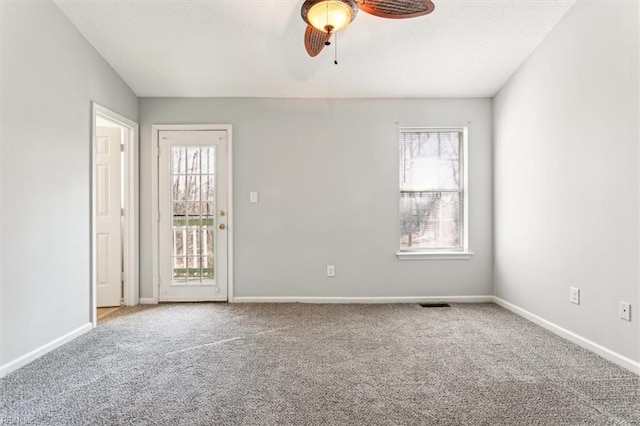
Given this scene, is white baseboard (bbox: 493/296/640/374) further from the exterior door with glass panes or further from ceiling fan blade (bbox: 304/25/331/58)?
the exterior door with glass panes

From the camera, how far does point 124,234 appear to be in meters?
3.82

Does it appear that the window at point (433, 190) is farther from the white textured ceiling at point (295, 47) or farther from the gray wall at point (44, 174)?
the gray wall at point (44, 174)

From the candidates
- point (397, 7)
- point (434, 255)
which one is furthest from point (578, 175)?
point (397, 7)

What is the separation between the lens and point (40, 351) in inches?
98.3

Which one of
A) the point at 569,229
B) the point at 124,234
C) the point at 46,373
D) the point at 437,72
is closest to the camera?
the point at 46,373

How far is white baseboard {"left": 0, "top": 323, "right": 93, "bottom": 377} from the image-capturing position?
2.22 meters

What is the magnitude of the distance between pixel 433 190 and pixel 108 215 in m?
3.62

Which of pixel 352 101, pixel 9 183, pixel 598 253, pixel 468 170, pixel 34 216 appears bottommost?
pixel 598 253

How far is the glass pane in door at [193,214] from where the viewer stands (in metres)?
3.91

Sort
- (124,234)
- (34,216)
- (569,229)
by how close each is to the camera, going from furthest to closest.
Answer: (124,234) < (569,229) < (34,216)

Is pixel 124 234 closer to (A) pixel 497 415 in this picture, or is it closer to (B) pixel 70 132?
(B) pixel 70 132

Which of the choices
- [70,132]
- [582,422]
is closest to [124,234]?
[70,132]

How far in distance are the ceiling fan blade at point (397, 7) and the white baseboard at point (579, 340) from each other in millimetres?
2519

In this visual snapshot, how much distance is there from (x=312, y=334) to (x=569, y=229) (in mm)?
2228
